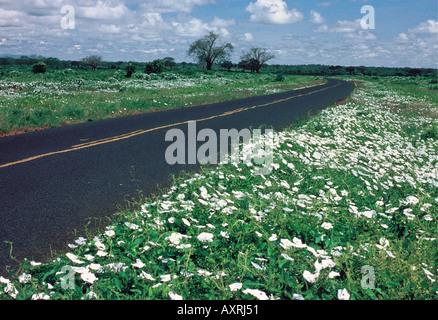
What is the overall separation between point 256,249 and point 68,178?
3909 mm

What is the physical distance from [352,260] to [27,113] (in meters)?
12.0

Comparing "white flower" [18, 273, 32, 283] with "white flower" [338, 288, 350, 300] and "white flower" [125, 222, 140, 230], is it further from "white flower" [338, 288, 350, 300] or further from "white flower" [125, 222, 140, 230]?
"white flower" [338, 288, 350, 300]

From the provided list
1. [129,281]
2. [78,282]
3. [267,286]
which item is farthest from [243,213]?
[78,282]

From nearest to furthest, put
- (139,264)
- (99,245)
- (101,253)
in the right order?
(139,264), (101,253), (99,245)

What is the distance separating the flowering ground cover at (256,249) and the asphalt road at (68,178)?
45 centimetres

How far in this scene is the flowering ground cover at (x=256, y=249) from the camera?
2.85 m

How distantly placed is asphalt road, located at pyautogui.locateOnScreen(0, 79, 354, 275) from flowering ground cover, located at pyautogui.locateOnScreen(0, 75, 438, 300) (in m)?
0.45

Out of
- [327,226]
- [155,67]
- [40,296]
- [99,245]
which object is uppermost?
[155,67]

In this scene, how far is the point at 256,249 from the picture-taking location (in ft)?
11.5

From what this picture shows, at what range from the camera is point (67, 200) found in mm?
4965

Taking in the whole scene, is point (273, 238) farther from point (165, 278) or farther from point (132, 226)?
point (132, 226)

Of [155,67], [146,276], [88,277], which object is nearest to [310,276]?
[146,276]

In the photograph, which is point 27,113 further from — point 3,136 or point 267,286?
point 267,286
